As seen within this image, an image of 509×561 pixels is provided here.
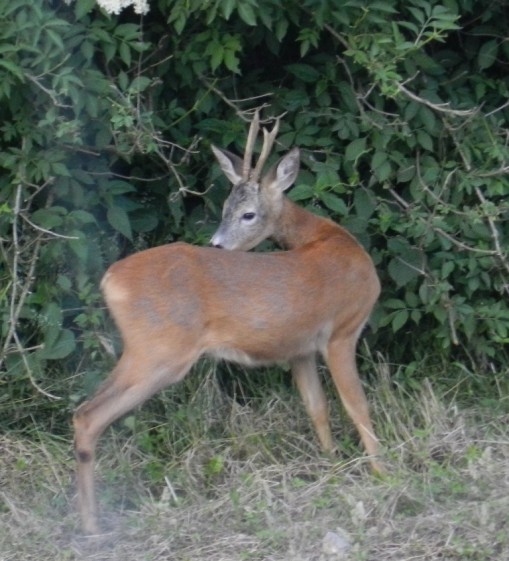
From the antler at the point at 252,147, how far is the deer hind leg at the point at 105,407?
156 centimetres

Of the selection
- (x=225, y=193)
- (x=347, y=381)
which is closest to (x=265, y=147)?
(x=225, y=193)

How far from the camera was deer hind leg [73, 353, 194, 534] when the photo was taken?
18.5 feet

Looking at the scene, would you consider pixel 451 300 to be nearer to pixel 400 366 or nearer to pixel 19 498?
pixel 400 366

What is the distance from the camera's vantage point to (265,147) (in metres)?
6.80

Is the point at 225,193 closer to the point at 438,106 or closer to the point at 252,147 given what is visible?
the point at 252,147

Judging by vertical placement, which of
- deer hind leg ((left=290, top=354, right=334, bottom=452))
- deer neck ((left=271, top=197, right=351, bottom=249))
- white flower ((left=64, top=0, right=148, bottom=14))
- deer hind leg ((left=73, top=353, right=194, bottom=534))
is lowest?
deer hind leg ((left=290, top=354, right=334, bottom=452))

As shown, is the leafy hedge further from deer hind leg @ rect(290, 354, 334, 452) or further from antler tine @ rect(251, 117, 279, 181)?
deer hind leg @ rect(290, 354, 334, 452)

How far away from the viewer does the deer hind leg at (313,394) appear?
6.46m

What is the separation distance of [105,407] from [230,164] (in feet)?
5.87

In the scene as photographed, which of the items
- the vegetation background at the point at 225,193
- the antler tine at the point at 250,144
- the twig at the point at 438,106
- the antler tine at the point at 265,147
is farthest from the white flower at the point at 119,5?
the twig at the point at 438,106

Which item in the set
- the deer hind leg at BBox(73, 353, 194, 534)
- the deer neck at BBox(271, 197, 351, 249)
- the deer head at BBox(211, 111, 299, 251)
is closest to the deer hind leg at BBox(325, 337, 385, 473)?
the deer neck at BBox(271, 197, 351, 249)

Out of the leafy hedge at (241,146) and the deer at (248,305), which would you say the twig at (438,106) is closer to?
the leafy hedge at (241,146)

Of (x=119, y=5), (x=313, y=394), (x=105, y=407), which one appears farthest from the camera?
(x=313, y=394)

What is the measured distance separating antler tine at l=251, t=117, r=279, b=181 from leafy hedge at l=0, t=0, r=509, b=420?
0.62ft
